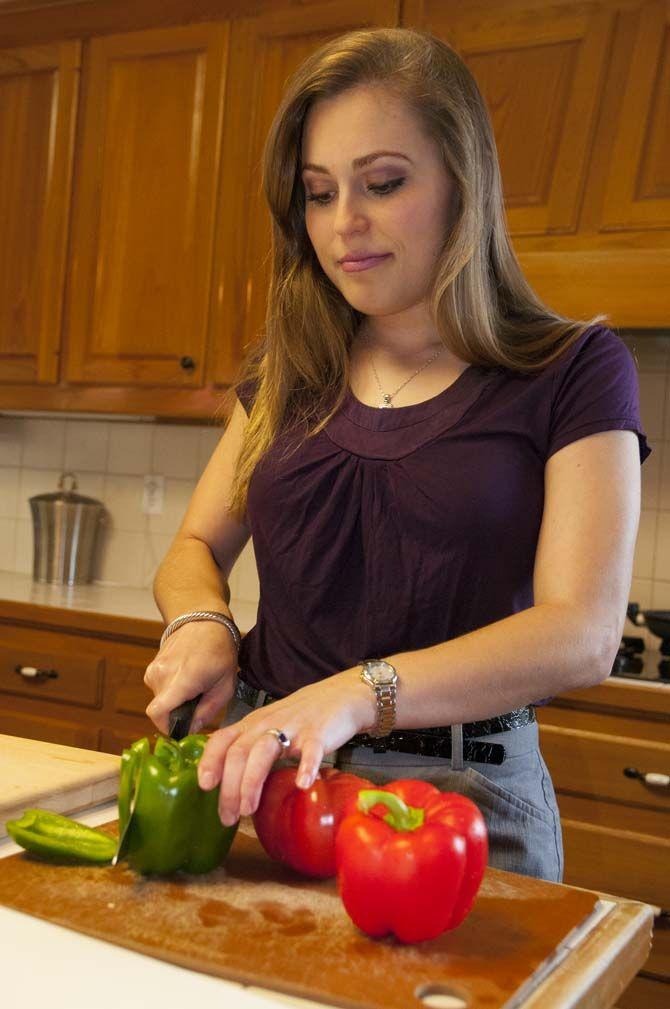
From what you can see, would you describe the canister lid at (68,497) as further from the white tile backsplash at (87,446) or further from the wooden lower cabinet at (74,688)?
the wooden lower cabinet at (74,688)

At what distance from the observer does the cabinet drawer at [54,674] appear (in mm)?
2492

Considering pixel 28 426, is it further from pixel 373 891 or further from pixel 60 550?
pixel 373 891

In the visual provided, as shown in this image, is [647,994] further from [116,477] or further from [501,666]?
[116,477]

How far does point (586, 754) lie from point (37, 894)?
1.42m

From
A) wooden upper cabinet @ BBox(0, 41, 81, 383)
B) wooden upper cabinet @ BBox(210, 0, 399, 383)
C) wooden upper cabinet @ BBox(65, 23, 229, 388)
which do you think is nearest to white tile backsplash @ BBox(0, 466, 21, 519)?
wooden upper cabinet @ BBox(0, 41, 81, 383)

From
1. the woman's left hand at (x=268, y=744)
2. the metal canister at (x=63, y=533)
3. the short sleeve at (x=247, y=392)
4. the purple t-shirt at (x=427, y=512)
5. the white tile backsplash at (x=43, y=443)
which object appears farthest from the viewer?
the white tile backsplash at (x=43, y=443)

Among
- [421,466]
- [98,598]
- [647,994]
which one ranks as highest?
[421,466]

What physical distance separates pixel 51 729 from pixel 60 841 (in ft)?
5.79

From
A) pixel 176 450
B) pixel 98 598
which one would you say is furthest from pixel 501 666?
pixel 176 450

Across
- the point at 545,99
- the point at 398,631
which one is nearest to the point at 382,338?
the point at 398,631

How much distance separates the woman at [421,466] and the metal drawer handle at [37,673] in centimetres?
137

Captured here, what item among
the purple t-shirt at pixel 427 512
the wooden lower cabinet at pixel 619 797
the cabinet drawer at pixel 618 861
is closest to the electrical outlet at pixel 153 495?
the wooden lower cabinet at pixel 619 797

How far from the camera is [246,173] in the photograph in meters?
2.62

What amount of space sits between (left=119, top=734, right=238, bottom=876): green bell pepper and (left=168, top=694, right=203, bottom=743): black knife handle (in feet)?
0.39
